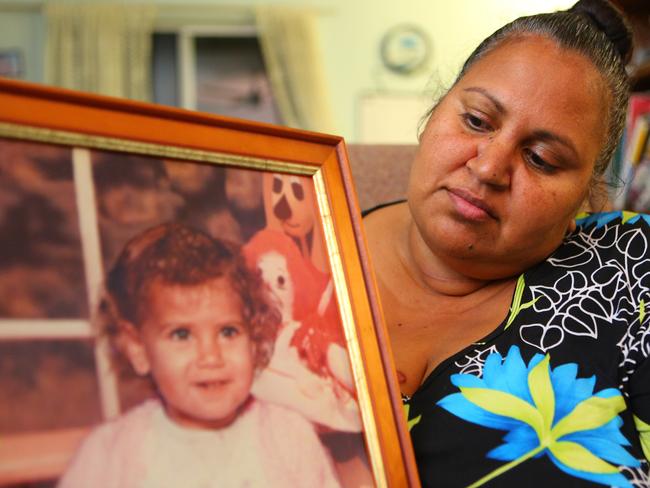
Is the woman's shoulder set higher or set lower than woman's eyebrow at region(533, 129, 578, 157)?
lower

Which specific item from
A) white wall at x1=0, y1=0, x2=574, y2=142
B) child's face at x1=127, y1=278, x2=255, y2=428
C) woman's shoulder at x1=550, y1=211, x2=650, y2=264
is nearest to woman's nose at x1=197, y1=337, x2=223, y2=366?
child's face at x1=127, y1=278, x2=255, y2=428

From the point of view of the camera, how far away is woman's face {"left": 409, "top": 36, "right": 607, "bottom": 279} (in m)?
0.70

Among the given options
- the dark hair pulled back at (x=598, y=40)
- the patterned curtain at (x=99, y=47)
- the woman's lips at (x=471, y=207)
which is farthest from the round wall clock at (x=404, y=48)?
the woman's lips at (x=471, y=207)

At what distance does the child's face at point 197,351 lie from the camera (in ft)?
1.53

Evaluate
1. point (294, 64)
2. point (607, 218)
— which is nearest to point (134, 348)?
point (607, 218)

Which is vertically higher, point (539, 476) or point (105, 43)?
point (105, 43)

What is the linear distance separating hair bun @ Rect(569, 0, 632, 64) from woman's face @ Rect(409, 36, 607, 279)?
0.37 feet

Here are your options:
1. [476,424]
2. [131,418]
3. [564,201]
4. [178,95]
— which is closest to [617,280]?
[564,201]

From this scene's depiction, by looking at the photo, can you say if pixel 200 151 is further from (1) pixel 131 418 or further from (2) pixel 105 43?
(2) pixel 105 43

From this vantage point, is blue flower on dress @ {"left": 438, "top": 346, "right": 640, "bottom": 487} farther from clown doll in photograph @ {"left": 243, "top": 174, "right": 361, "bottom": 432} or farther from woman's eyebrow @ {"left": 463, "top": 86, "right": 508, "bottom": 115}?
woman's eyebrow @ {"left": 463, "top": 86, "right": 508, "bottom": 115}

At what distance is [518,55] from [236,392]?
50 cm

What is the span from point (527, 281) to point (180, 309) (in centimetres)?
45

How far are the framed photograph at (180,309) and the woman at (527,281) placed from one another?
129 millimetres

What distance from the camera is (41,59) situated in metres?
4.10
